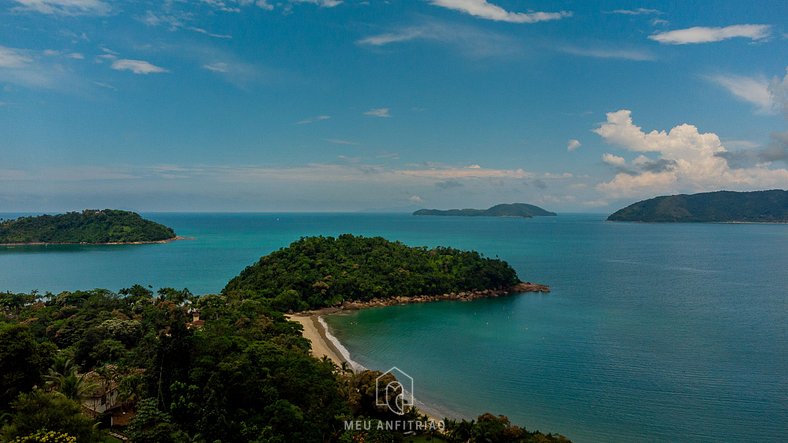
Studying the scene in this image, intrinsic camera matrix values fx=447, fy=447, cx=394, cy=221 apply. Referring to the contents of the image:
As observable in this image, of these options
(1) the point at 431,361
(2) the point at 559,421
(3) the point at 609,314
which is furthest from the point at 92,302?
(3) the point at 609,314

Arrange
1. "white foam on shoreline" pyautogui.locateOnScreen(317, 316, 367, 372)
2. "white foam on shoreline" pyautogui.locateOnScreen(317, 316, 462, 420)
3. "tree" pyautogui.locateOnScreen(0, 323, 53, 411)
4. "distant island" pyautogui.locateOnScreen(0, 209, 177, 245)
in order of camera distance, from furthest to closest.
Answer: "distant island" pyautogui.locateOnScreen(0, 209, 177, 245) < "white foam on shoreline" pyautogui.locateOnScreen(317, 316, 367, 372) < "white foam on shoreline" pyautogui.locateOnScreen(317, 316, 462, 420) < "tree" pyautogui.locateOnScreen(0, 323, 53, 411)

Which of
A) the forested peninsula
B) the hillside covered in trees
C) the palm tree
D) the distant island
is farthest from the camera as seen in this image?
the distant island

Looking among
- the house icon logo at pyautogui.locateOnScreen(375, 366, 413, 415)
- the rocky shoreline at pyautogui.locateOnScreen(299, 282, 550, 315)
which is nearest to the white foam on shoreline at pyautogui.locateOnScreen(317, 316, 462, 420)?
the house icon logo at pyautogui.locateOnScreen(375, 366, 413, 415)

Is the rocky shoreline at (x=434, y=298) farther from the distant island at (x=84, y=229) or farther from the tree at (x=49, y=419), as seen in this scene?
the distant island at (x=84, y=229)

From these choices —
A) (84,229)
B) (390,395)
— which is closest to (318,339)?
(390,395)

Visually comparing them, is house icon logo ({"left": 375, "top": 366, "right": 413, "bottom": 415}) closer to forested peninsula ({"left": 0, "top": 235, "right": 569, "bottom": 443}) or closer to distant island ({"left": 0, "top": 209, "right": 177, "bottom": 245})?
forested peninsula ({"left": 0, "top": 235, "right": 569, "bottom": 443})

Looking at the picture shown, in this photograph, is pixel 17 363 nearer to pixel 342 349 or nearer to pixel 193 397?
pixel 193 397

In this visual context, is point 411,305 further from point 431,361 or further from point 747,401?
point 747,401
